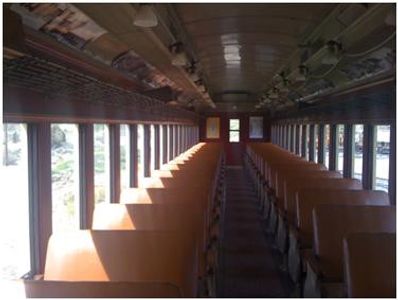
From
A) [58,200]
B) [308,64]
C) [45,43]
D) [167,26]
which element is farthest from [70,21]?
[308,64]

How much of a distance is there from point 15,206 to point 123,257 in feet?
3.68

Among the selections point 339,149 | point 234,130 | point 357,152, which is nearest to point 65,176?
point 357,152

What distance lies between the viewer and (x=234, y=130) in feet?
66.2

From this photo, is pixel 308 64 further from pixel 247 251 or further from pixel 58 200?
pixel 58 200

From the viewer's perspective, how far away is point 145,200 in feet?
13.9

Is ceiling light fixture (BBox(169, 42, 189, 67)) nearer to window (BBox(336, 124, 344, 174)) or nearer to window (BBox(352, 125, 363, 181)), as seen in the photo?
window (BBox(352, 125, 363, 181))

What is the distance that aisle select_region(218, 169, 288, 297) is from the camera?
16.0 feet

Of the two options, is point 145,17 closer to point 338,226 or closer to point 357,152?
point 338,226

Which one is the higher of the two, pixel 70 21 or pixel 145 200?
pixel 70 21

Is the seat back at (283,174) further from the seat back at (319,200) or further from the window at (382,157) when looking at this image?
the seat back at (319,200)

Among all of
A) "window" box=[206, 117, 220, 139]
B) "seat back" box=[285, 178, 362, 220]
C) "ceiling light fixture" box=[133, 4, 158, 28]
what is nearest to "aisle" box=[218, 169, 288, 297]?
"seat back" box=[285, 178, 362, 220]

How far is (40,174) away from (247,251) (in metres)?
3.64

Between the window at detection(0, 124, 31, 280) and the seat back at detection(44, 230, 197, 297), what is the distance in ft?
2.37

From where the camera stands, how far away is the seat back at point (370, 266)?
2.69 m
